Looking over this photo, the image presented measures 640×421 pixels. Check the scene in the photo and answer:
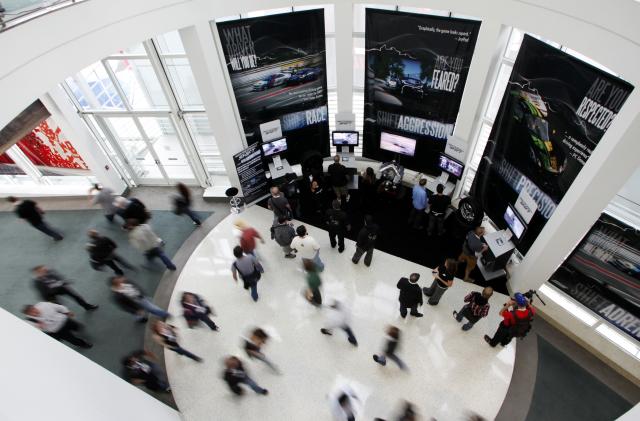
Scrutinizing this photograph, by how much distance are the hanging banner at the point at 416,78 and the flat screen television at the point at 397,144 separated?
0.09 ft

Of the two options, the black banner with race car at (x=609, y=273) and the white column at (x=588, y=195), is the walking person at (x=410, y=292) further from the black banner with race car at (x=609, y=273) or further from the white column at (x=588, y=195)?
the black banner with race car at (x=609, y=273)

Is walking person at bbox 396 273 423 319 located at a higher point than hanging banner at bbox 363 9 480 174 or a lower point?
lower

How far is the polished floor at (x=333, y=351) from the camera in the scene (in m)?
5.73

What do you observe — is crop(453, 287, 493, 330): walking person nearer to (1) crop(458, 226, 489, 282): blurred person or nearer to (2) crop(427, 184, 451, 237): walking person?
(1) crop(458, 226, 489, 282): blurred person

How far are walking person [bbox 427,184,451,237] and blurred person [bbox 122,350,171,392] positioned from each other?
5.71 metres

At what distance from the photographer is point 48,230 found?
8430mm

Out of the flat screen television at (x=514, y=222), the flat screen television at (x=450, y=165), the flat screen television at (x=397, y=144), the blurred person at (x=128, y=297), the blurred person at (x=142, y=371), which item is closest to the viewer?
the blurred person at (x=142, y=371)

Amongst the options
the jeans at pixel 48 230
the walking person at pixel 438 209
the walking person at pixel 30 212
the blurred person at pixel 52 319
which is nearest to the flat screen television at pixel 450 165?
the walking person at pixel 438 209

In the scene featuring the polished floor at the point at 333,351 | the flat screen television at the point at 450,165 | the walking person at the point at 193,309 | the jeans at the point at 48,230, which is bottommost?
the polished floor at the point at 333,351

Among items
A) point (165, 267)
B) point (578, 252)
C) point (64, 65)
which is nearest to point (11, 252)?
point (165, 267)

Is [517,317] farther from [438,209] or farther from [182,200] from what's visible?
[182,200]

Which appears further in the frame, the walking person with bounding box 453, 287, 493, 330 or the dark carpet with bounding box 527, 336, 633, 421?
the walking person with bounding box 453, 287, 493, 330

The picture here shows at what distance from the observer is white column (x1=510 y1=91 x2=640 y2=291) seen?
14.9 ft

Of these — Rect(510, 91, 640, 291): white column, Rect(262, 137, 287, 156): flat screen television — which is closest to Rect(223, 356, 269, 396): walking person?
Rect(262, 137, 287, 156): flat screen television
